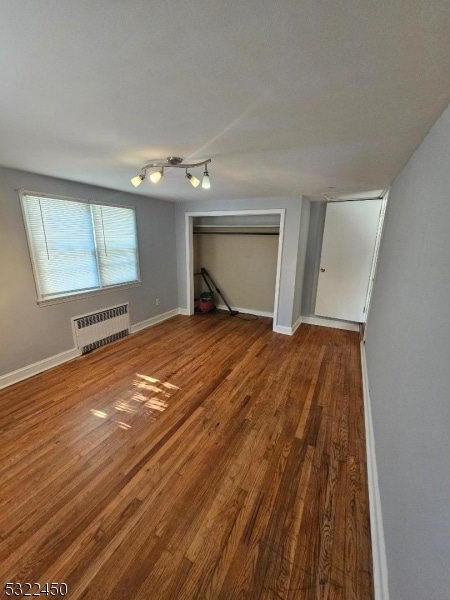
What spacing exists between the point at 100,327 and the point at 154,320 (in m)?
1.10

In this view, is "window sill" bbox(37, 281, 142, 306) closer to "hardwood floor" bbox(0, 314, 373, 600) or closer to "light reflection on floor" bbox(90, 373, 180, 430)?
"hardwood floor" bbox(0, 314, 373, 600)

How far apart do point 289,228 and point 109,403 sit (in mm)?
3233

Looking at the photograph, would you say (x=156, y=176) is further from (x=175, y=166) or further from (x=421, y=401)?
(x=421, y=401)

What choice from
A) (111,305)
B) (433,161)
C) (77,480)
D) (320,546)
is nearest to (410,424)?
(320,546)

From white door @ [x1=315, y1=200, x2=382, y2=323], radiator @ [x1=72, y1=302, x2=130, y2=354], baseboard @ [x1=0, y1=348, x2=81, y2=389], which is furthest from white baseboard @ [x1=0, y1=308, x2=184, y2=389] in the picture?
white door @ [x1=315, y1=200, x2=382, y2=323]

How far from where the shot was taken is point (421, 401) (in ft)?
3.23

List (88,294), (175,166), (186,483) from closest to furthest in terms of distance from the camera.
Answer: (186,483) → (175,166) → (88,294)

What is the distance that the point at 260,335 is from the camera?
400 centimetres

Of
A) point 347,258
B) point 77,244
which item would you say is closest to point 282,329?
point 347,258

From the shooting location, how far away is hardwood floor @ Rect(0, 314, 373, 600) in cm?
117

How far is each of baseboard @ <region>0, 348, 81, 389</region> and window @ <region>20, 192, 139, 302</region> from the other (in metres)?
0.73

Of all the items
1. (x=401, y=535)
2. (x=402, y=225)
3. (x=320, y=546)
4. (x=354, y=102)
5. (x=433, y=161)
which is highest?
(x=354, y=102)

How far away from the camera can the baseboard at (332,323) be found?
4.18 metres

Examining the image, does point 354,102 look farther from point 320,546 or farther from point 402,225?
point 320,546
